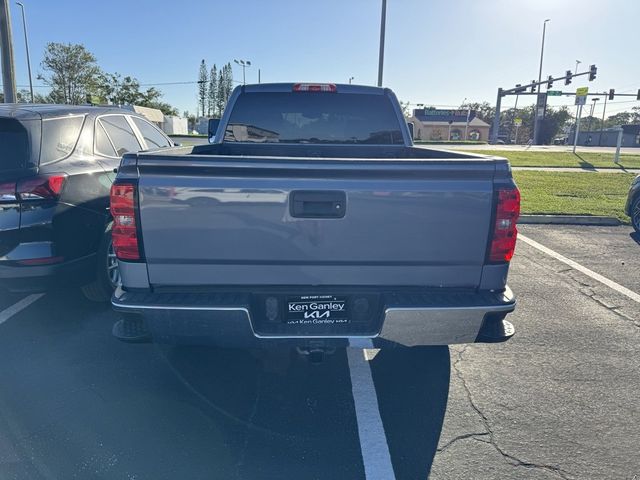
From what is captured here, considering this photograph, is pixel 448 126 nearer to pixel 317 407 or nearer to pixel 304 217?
pixel 317 407

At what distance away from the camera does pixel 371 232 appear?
2.61 metres

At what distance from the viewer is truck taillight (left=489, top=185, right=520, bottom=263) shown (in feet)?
8.61

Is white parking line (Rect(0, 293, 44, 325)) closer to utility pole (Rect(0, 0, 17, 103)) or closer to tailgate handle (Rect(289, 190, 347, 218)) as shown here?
tailgate handle (Rect(289, 190, 347, 218))

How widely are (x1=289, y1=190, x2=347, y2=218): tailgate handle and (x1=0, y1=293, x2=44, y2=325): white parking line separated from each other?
3.49 m

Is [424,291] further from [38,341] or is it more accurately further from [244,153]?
[38,341]

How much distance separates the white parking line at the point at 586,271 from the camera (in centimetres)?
551

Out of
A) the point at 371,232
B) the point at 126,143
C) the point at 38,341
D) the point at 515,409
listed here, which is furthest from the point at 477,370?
the point at 126,143

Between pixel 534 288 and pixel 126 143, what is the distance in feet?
17.0

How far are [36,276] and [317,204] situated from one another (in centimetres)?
266

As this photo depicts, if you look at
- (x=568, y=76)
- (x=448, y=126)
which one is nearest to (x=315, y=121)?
(x=568, y=76)

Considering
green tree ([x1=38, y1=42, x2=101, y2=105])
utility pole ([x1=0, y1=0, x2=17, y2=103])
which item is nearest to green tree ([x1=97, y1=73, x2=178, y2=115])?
green tree ([x1=38, y1=42, x2=101, y2=105])

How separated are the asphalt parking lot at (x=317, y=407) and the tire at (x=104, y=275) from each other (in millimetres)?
180

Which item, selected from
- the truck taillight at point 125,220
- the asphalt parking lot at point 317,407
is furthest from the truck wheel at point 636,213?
the truck taillight at point 125,220

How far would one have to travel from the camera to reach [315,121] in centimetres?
476
